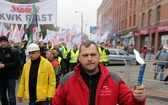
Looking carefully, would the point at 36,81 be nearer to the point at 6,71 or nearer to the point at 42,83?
the point at 42,83

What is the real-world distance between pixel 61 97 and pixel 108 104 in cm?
49

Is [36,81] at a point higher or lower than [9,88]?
higher

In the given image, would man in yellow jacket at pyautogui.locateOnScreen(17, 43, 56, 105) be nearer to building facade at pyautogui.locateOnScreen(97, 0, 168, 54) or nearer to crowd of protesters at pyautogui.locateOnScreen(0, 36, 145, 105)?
crowd of protesters at pyautogui.locateOnScreen(0, 36, 145, 105)

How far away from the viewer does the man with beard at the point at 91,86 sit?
2199mm

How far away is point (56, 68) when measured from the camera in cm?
512

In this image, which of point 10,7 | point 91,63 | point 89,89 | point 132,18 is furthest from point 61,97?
point 132,18

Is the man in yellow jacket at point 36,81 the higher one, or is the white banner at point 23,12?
the white banner at point 23,12

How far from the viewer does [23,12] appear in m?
9.45

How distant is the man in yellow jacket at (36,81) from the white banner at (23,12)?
511 cm

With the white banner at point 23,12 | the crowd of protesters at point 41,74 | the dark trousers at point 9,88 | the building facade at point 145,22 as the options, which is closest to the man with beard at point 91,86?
the crowd of protesters at point 41,74

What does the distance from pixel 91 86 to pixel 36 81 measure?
2061 millimetres

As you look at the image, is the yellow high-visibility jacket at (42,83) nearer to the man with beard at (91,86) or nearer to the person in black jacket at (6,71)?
the person in black jacket at (6,71)

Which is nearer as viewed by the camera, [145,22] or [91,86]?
[91,86]

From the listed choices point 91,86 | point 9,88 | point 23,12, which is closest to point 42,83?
point 9,88
